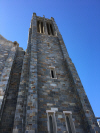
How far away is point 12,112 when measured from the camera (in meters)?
8.81

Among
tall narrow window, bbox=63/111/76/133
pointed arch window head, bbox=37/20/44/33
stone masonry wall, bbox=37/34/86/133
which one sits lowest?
tall narrow window, bbox=63/111/76/133

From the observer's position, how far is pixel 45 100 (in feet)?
29.9

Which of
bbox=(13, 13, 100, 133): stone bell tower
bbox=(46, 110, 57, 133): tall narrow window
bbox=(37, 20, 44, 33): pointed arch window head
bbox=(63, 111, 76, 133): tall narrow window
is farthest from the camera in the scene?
bbox=(37, 20, 44, 33): pointed arch window head

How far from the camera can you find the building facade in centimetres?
765

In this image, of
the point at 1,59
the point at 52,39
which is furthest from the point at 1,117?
the point at 52,39

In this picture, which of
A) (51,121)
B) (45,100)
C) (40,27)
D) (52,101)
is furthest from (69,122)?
(40,27)

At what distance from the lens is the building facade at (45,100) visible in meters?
7.65

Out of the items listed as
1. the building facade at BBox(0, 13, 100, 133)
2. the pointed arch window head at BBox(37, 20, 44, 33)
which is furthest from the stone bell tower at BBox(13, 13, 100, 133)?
the pointed arch window head at BBox(37, 20, 44, 33)

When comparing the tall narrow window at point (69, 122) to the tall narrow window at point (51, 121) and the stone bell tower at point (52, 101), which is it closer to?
the stone bell tower at point (52, 101)

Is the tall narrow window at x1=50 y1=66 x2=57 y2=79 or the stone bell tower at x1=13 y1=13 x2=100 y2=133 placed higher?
the tall narrow window at x1=50 y1=66 x2=57 y2=79

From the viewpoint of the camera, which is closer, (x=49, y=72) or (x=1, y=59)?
(x=49, y=72)

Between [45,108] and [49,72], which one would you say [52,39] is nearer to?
[49,72]

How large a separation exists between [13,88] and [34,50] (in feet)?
17.8

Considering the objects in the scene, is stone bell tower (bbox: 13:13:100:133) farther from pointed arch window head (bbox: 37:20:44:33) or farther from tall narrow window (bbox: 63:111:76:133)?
pointed arch window head (bbox: 37:20:44:33)
